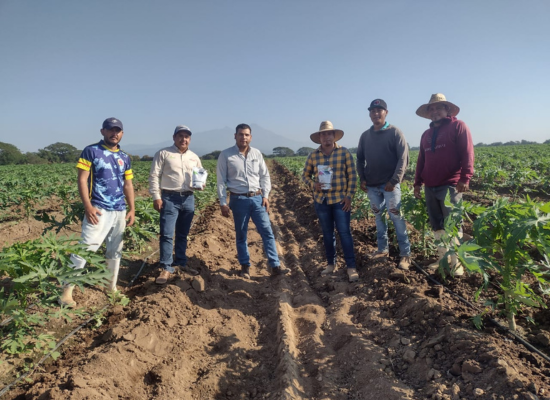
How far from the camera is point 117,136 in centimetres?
354

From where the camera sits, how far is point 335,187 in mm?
4191

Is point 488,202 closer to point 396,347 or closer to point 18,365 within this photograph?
point 396,347

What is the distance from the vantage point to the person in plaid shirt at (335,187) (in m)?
4.19

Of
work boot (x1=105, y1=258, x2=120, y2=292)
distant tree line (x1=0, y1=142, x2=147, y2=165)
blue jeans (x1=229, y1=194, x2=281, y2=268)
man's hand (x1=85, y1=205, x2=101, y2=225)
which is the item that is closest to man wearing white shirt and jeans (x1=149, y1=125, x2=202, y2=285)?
work boot (x1=105, y1=258, x2=120, y2=292)

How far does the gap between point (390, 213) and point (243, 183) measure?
2043 millimetres

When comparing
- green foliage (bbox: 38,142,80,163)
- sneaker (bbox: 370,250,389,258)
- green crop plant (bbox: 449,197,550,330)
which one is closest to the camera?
green crop plant (bbox: 449,197,550,330)

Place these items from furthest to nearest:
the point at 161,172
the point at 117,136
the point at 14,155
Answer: the point at 14,155 < the point at 161,172 < the point at 117,136

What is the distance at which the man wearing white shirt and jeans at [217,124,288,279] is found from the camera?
4.24 meters

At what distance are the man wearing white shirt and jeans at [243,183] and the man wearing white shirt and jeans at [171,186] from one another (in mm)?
443

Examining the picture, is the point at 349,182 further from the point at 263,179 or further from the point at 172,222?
the point at 172,222

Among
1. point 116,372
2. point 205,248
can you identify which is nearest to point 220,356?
point 116,372

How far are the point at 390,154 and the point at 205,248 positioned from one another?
349 centimetres

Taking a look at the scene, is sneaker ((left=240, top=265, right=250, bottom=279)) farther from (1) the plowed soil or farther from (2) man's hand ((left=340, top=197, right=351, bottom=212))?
(2) man's hand ((left=340, top=197, right=351, bottom=212))

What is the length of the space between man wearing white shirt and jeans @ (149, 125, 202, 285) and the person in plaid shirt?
1.63 meters
